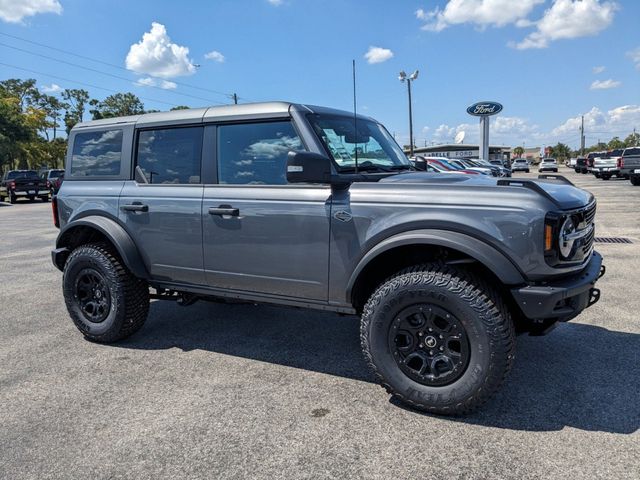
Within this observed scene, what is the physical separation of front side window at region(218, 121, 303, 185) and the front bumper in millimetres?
1779

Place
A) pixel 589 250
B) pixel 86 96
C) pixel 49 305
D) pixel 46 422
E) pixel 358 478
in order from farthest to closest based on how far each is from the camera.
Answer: pixel 86 96, pixel 49 305, pixel 589 250, pixel 46 422, pixel 358 478

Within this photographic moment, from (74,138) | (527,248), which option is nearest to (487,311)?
(527,248)

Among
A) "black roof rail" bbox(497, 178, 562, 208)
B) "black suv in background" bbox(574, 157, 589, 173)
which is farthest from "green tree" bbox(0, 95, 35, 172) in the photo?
"black suv in background" bbox(574, 157, 589, 173)

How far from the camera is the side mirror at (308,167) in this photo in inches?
124

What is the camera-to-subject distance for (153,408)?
327cm

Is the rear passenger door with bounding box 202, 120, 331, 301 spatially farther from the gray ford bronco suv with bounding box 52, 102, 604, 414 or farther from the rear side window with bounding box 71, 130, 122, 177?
the rear side window with bounding box 71, 130, 122, 177

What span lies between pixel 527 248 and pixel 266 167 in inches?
75.0

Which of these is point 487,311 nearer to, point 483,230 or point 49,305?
point 483,230

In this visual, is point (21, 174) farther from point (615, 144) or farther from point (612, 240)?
point (615, 144)

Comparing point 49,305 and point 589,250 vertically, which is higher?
point 589,250

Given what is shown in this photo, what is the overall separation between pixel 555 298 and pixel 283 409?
1.77 m

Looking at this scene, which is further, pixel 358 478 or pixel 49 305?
pixel 49 305

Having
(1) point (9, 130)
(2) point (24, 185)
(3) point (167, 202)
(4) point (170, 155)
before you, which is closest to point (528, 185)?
(3) point (167, 202)

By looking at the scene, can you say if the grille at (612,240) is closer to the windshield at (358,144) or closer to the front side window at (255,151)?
the windshield at (358,144)
